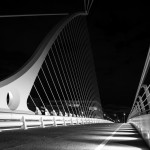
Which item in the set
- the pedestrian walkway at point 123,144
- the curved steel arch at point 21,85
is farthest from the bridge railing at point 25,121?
the pedestrian walkway at point 123,144

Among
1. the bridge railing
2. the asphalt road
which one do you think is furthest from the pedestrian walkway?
the bridge railing

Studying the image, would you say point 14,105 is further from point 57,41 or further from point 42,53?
point 57,41

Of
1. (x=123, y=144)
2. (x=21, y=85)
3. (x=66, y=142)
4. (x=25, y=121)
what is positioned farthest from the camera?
(x=21, y=85)

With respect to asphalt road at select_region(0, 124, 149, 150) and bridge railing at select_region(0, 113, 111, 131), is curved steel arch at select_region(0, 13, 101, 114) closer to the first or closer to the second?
bridge railing at select_region(0, 113, 111, 131)

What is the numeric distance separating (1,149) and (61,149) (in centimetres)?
111

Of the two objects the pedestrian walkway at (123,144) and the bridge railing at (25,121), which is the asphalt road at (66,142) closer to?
the pedestrian walkway at (123,144)

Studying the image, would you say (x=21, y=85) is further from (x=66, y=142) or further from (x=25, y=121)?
(x=66, y=142)

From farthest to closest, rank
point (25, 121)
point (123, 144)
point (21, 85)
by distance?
Result: point (21, 85)
point (25, 121)
point (123, 144)

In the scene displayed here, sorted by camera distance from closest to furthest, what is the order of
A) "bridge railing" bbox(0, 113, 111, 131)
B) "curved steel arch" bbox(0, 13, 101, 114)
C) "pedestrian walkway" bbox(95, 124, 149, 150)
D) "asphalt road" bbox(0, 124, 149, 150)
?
"asphalt road" bbox(0, 124, 149, 150), "pedestrian walkway" bbox(95, 124, 149, 150), "bridge railing" bbox(0, 113, 111, 131), "curved steel arch" bbox(0, 13, 101, 114)

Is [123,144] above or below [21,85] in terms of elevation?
below

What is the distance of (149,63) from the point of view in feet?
26.2

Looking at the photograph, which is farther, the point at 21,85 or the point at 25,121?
the point at 21,85

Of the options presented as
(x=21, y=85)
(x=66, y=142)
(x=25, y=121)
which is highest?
(x=21, y=85)

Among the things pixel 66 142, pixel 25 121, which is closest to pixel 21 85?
pixel 25 121
